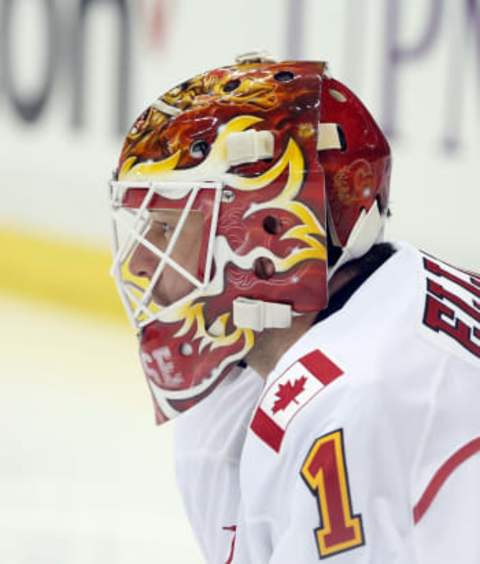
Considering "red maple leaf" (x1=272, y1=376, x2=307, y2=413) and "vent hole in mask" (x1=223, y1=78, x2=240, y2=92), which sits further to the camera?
"vent hole in mask" (x1=223, y1=78, x2=240, y2=92)

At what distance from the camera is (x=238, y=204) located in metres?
1.42

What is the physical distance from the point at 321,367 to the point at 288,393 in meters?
0.04

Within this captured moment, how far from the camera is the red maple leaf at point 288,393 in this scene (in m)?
1.28

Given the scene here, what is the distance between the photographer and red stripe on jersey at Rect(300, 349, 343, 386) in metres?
Result: 1.27

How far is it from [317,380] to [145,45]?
3.75 metres

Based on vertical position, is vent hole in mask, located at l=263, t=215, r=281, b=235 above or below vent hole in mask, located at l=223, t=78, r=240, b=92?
below

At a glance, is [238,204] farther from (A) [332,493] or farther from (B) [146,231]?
(A) [332,493]

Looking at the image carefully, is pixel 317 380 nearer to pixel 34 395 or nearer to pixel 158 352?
pixel 158 352

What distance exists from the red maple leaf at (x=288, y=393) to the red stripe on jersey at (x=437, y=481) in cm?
14

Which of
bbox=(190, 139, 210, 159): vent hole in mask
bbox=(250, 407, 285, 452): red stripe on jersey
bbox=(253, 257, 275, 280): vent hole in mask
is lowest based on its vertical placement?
bbox=(250, 407, 285, 452): red stripe on jersey

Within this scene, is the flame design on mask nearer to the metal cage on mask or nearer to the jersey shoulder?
the metal cage on mask

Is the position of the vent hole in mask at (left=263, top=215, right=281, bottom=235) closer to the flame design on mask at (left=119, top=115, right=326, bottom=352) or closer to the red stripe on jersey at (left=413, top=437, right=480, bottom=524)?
the flame design on mask at (left=119, top=115, right=326, bottom=352)

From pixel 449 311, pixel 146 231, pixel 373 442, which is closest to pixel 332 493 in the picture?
pixel 373 442

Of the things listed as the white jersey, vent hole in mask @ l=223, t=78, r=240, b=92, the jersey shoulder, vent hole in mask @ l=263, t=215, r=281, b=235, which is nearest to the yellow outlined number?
the white jersey
